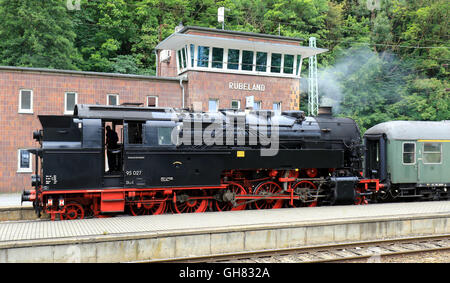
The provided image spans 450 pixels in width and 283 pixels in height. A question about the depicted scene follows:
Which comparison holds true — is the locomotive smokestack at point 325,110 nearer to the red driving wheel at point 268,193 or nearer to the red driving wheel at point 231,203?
the red driving wheel at point 268,193

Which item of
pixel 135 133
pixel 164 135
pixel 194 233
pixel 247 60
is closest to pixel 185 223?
pixel 194 233

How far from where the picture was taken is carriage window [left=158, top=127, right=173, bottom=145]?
11.4m

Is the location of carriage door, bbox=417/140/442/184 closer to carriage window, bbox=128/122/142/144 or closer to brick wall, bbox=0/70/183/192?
carriage window, bbox=128/122/142/144

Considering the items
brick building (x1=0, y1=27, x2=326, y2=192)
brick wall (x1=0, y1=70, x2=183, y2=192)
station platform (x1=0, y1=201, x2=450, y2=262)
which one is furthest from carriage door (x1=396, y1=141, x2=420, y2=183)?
brick wall (x1=0, y1=70, x2=183, y2=192)

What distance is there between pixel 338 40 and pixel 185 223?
3890cm

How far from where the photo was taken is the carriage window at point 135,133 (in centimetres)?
1121

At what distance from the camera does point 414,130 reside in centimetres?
1542

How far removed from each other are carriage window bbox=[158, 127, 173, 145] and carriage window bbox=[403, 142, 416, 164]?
8796 mm

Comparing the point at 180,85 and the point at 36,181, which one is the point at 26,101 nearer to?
A: the point at 180,85

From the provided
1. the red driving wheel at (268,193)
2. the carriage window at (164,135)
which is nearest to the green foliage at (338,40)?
the carriage window at (164,135)

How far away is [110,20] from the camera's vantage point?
37.5m

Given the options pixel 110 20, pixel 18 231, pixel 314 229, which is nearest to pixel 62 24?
pixel 110 20
